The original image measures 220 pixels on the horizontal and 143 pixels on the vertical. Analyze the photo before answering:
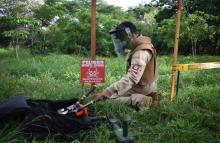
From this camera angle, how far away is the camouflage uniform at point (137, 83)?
17.5 ft

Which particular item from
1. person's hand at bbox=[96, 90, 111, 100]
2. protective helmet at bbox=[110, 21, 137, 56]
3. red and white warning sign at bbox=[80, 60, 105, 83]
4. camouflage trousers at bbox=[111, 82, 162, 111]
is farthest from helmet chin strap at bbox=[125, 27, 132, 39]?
person's hand at bbox=[96, 90, 111, 100]

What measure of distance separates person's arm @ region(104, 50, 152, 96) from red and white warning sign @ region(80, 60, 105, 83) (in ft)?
0.69

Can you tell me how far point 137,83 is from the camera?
221 inches

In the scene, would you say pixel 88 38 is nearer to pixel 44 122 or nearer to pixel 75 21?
pixel 75 21

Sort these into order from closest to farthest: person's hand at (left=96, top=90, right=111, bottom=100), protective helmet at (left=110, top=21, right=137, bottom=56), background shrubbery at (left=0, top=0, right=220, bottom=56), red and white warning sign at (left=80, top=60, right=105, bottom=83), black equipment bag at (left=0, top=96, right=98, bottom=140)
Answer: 1. black equipment bag at (left=0, top=96, right=98, bottom=140)
2. person's hand at (left=96, top=90, right=111, bottom=100)
3. red and white warning sign at (left=80, top=60, right=105, bottom=83)
4. protective helmet at (left=110, top=21, right=137, bottom=56)
5. background shrubbery at (left=0, top=0, right=220, bottom=56)

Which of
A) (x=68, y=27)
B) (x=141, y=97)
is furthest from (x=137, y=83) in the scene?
(x=68, y=27)

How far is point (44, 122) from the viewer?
420 centimetres

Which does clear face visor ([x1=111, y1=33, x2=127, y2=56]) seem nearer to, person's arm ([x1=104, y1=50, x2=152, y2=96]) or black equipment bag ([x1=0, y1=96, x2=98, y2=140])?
person's arm ([x1=104, y1=50, x2=152, y2=96])

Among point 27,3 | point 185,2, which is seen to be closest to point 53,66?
point 27,3

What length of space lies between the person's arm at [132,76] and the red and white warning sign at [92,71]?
0.21m

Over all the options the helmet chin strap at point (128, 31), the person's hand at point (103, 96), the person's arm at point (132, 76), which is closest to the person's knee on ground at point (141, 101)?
the person's arm at point (132, 76)

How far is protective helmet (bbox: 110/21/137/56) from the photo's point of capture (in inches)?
216

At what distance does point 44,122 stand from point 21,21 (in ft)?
37.8

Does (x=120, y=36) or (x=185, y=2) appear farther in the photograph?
(x=185, y=2)
